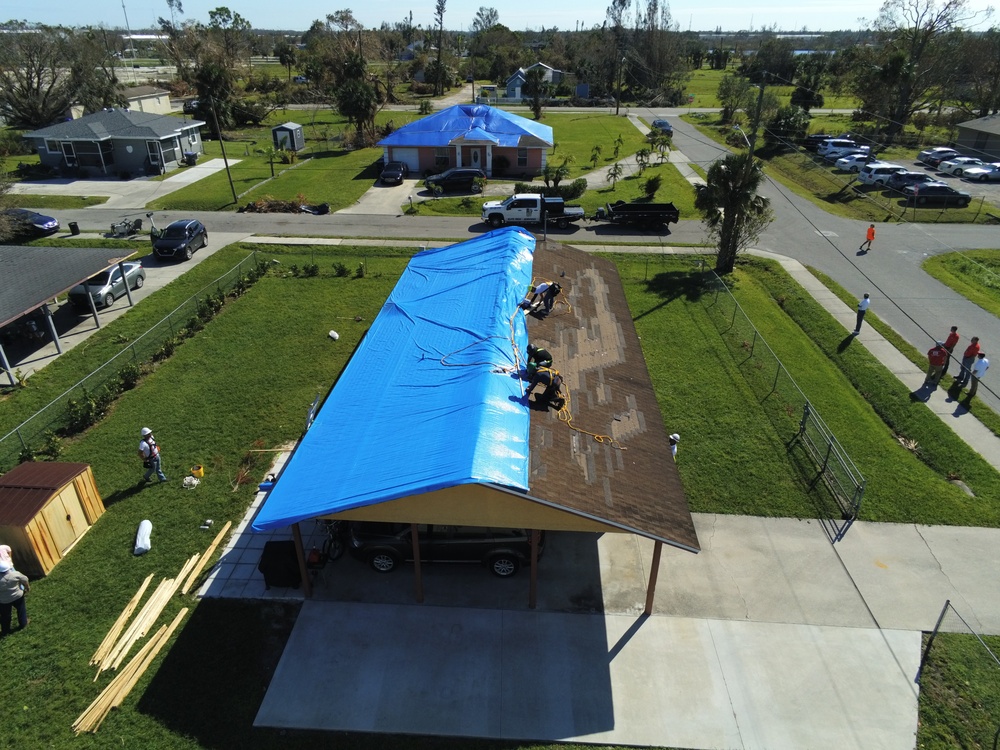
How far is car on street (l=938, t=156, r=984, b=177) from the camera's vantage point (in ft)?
153

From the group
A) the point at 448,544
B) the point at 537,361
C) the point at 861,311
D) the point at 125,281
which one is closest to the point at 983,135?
the point at 861,311

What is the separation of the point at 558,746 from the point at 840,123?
75392mm

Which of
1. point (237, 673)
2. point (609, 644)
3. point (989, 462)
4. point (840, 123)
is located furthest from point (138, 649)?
point (840, 123)

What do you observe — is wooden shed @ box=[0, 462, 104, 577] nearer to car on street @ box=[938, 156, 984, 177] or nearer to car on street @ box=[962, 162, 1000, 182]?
car on street @ box=[962, 162, 1000, 182]

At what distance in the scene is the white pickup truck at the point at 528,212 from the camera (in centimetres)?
3516

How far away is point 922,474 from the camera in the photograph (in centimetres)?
1638

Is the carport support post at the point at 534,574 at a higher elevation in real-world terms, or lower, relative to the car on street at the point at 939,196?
lower

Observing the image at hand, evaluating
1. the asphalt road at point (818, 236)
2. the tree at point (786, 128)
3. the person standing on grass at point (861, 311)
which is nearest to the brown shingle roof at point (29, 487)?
the asphalt road at point (818, 236)

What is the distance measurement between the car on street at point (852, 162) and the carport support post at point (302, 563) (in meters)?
49.4

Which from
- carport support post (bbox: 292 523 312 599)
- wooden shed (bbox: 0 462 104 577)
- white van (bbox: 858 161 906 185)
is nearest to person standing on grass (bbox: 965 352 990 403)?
carport support post (bbox: 292 523 312 599)

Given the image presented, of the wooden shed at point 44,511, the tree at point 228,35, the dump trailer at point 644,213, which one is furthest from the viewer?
the tree at point 228,35

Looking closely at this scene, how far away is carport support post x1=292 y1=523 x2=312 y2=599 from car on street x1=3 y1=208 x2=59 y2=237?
30386 millimetres

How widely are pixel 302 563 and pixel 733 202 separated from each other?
23939 millimetres

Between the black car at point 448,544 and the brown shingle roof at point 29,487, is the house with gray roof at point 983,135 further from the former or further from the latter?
the brown shingle roof at point 29,487
